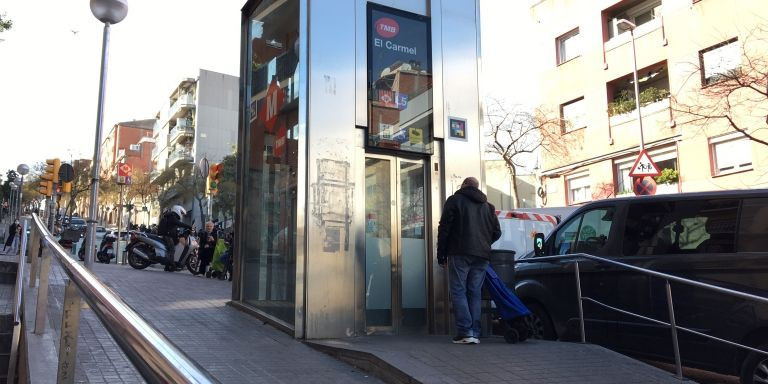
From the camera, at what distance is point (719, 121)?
19812 millimetres

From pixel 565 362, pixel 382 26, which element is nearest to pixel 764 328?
pixel 565 362

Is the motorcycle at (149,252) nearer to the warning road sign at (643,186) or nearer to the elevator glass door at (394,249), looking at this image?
the elevator glass door at (394,249)

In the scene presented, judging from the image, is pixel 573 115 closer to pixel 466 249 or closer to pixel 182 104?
pixel 466 249

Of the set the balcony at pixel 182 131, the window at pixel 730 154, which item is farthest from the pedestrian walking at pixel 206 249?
the balcony at pixel 182 131

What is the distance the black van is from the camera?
528cm

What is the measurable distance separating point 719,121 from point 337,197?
1797 centimetres

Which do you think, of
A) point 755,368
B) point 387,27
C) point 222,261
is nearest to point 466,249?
point 755,368

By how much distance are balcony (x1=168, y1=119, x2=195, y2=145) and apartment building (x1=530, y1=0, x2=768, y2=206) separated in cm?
4645

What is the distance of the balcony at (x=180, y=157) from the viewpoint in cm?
6222

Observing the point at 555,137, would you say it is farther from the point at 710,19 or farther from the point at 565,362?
the point at 565,362

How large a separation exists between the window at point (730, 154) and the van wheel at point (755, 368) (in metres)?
16.4

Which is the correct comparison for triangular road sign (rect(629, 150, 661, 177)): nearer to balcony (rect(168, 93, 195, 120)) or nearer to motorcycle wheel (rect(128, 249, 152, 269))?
motorcycle wheel (rect(128, 249, 152, 269))

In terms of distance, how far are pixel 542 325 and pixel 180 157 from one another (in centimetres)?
6274

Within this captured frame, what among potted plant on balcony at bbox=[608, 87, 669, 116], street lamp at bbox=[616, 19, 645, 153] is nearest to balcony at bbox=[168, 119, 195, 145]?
potted plant on balcony at bbox=[608, 87, 669, 116]
